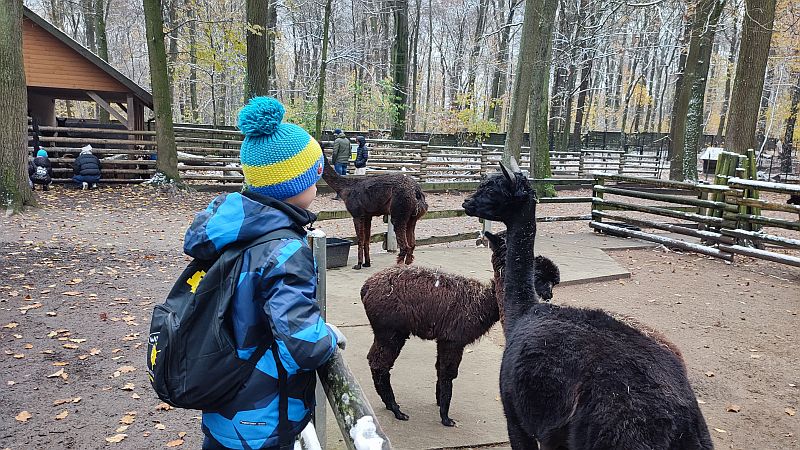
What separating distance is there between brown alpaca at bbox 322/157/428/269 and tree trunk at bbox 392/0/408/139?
1900 centimetres

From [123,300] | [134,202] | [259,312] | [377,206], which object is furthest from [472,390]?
[134,202]

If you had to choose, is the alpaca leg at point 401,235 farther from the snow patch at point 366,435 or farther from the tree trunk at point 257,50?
the tree trunk at point 257,50

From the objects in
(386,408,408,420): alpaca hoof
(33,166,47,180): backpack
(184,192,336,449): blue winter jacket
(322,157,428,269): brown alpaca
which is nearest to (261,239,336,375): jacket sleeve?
(184,192,336,449): blue winter jacket

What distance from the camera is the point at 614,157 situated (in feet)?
106

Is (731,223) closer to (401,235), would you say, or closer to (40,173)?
(401,235)

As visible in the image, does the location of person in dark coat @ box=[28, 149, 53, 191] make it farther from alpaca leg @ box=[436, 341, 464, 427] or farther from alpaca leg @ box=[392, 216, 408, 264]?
alpaca leg @ box=[436, 341, 464, 427]

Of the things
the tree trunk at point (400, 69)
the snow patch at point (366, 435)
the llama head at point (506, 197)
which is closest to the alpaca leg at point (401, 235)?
the llama head at point (506, 197)

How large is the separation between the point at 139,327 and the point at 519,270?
14.4 ft

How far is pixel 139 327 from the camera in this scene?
594cm

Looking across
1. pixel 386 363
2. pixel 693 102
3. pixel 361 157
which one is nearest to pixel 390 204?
pixel 386 363

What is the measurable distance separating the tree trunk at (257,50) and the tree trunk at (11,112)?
5596mm

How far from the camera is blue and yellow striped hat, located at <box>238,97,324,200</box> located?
204 cm

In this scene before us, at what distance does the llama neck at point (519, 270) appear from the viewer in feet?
10.7

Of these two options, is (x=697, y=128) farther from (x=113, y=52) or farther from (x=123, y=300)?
(x=113, y=52)
